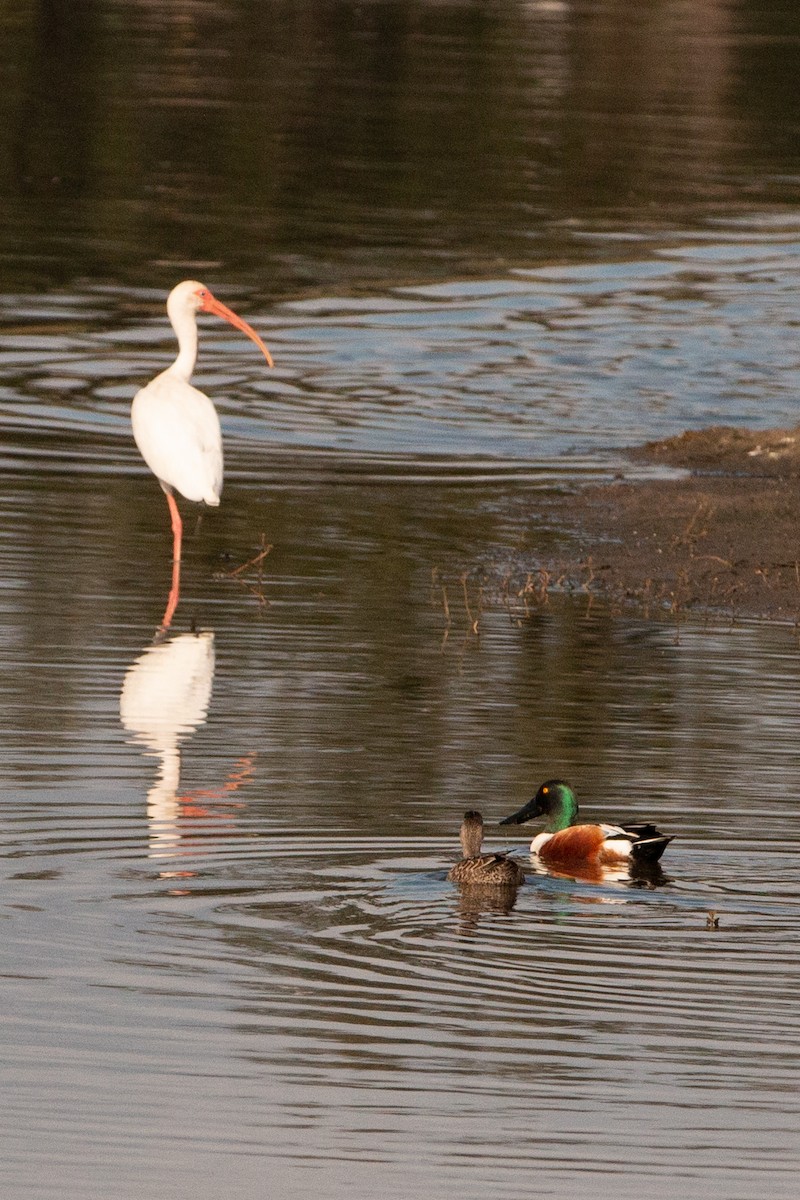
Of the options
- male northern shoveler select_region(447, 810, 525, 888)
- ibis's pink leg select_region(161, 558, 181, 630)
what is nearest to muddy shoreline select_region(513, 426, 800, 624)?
ibis's pink leg select_region(161, 558, 181, 630)

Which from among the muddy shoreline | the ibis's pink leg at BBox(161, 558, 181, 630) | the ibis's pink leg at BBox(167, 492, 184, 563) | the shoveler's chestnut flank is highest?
the shoveler's chestnut flank

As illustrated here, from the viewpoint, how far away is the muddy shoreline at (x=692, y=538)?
14281 mm

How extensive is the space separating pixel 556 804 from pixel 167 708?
2.64 m

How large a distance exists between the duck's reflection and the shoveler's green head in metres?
1.24

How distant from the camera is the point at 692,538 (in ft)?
50.6

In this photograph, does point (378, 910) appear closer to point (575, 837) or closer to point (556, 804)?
point (575, 837)

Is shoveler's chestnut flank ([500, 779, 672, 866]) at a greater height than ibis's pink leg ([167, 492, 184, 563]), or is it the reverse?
shoveler's chestnut flank ([500, 779, 672, 866])

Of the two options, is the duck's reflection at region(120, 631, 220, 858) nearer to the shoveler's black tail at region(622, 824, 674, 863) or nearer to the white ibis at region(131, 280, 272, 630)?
the shoveler's black tail at region(622, 824, 674, 863)

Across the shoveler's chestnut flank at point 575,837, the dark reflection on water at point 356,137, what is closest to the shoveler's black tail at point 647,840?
the shoveler's chestnut flank at point 575,837

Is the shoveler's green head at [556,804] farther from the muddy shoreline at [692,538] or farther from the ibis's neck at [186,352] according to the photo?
the ibis's neck at [186,352]

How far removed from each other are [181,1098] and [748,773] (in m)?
4.04

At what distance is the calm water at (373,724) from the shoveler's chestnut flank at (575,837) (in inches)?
5.3

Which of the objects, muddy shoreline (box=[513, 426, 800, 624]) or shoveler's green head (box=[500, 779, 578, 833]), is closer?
shoveler's green head (box=[500, 779, 578, 833])

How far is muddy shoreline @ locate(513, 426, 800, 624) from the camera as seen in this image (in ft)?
46.9
